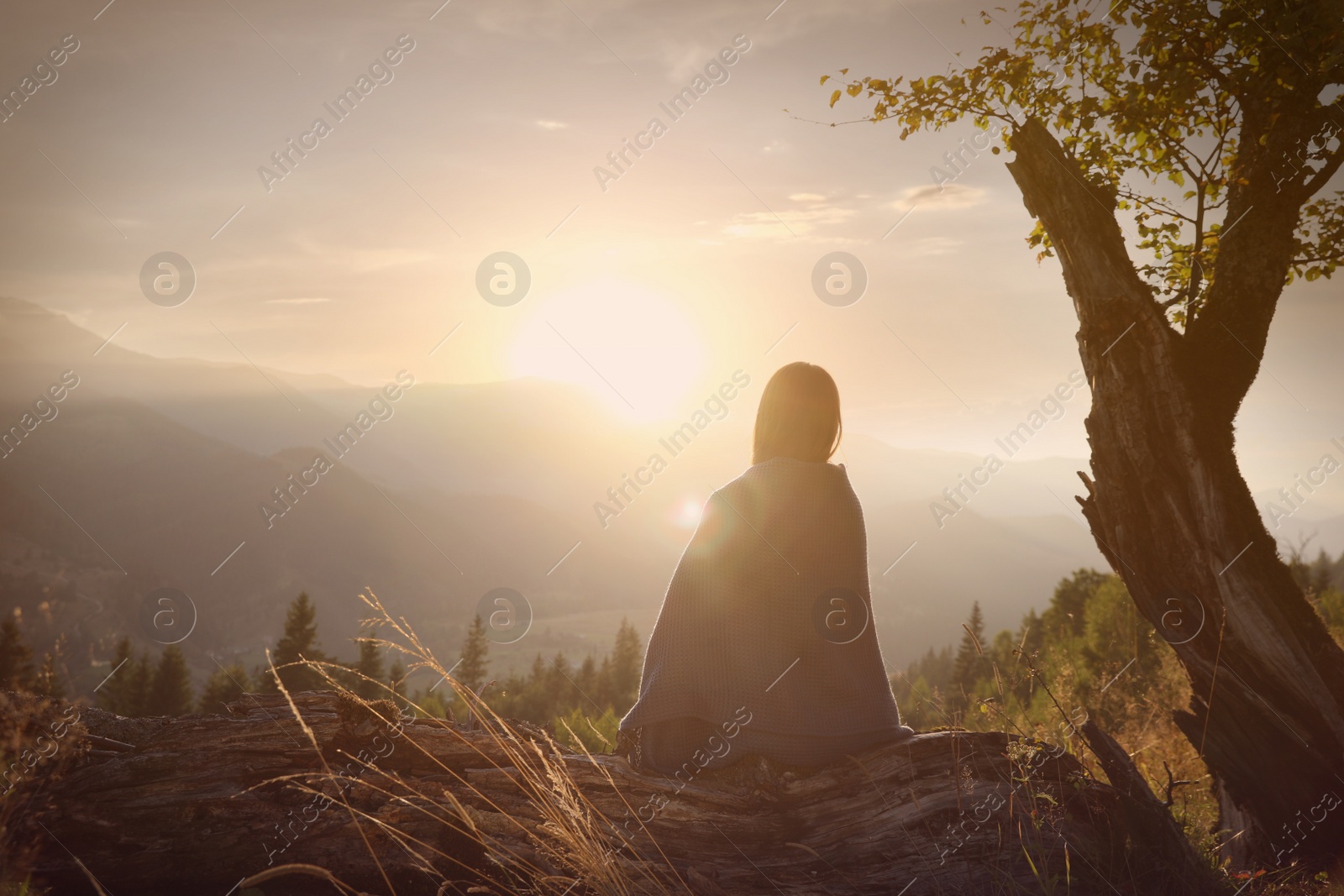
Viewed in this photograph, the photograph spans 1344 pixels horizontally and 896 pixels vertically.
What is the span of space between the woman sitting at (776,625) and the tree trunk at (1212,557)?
208 centimetres

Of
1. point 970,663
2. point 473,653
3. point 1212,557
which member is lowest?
point 970,663

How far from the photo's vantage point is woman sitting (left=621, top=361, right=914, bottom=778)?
414 cm

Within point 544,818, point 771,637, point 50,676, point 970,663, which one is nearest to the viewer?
point 544,818

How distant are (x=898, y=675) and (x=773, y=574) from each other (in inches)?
37.2

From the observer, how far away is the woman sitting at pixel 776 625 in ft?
13.6

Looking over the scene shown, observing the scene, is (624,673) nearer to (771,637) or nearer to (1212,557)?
(771,637)

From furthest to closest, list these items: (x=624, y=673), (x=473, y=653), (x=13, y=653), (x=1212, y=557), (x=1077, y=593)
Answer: (x=624, y=673), (x=473, y=653), (x=1077, y=593), (x=13, y=653), (x=1212, y=557)

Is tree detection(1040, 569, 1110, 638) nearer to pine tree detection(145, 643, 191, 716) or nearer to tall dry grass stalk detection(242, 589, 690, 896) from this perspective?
tall dry grass stalk detection(242, 589, 690, 896)

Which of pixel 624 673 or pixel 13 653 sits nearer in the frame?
pixel 13 653

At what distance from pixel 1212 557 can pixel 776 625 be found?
3.04 m

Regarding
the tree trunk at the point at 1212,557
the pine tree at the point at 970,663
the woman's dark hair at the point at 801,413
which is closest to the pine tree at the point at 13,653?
the woman's dark hair at the point at 801,413

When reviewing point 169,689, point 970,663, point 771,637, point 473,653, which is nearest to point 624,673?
point 473,653

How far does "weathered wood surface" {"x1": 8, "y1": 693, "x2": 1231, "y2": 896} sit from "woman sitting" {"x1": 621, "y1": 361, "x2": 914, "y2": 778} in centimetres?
20

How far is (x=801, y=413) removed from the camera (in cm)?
442
